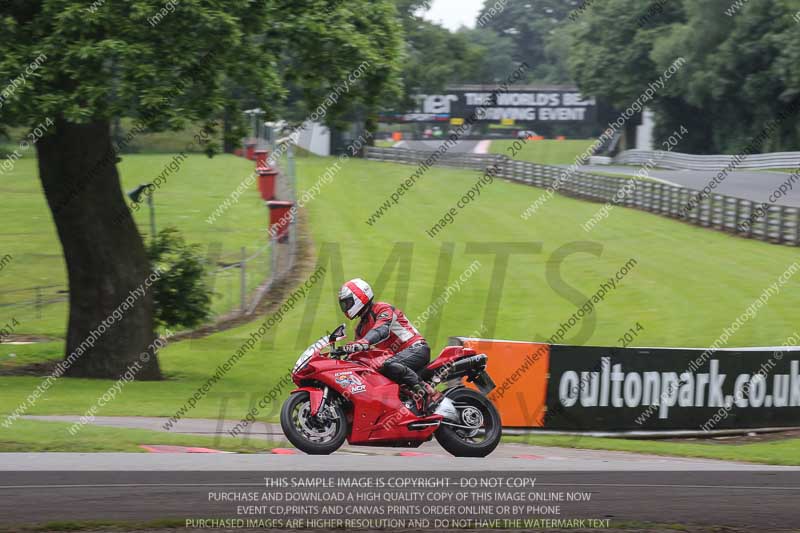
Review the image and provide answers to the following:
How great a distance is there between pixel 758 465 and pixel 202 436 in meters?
6.95

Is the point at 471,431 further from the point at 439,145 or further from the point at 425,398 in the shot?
the point at 439,145

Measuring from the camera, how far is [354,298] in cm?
1054

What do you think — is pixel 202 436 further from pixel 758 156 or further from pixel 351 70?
pixel 758 156

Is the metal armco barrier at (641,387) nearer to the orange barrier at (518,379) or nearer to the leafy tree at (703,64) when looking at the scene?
the orange barrier at (518,379)

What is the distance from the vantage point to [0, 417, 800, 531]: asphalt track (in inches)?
→ 316

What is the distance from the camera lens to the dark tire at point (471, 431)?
1077 cm

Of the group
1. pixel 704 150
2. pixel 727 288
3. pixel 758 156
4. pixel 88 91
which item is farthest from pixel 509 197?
pixel 88 91

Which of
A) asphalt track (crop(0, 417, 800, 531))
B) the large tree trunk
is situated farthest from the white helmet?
the large tree trunk

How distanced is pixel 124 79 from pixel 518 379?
23.4 ft

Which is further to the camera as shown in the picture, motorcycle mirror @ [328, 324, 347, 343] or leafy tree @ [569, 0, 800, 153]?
leafy tree @ [569, 0, 800, 153]

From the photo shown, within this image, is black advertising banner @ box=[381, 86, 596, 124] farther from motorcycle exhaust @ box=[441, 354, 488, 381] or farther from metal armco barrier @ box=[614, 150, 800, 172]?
motorcycle exhaust @ box=[441, 354, 488, 381]

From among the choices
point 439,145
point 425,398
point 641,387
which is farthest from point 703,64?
point 425,398

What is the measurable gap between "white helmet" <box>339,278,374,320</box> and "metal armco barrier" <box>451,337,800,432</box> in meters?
3.17

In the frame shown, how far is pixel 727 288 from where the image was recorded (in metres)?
27.0
